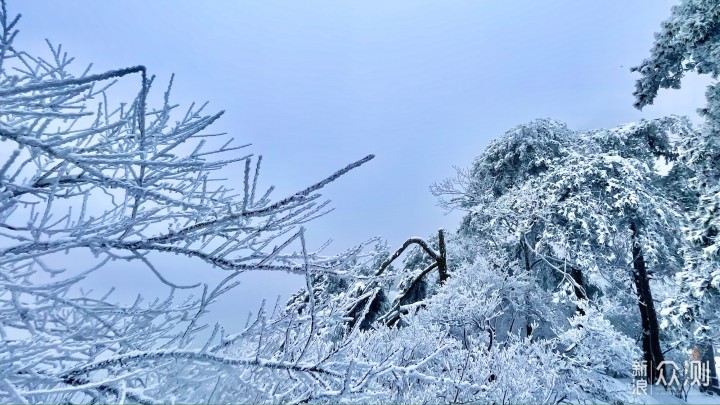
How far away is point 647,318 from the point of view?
15.9 m

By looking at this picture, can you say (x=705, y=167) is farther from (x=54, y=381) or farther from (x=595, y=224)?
(x=54, y=381)

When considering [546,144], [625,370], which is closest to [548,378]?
[625,370]

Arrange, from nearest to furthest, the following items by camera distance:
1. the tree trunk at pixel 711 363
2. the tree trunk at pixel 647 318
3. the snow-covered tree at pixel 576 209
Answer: the snow-covered tree at pixel 576 209 → the tree trunk at pixel 647 318 → the tree trunk at pixel 711 363

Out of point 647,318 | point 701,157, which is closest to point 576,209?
point 701,157

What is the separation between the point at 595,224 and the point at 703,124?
16.1 ft

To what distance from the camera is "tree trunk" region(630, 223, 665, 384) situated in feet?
48.5

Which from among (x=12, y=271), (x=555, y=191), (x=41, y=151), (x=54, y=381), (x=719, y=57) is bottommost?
(x=54, y=381)

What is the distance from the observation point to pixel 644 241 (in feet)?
47.5

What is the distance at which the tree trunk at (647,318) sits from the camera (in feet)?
48.5

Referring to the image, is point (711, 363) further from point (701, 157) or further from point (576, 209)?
point (701, 157)

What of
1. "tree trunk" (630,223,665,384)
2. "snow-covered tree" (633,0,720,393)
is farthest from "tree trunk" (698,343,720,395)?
"snow-covered tree" (633,0,720,393)

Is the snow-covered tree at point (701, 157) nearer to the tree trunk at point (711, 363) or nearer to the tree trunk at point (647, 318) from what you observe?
the tree trunk at point (647, 318)

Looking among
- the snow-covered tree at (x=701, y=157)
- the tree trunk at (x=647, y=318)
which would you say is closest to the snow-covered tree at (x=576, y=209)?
the tree trunk at (x=647, y=318)

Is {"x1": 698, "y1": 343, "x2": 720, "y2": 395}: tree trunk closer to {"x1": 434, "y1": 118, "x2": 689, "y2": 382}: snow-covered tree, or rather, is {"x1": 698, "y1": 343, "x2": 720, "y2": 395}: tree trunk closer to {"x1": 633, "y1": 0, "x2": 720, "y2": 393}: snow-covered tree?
{"x1": 434, "y1": 118, "x2": 689, "y2": 382}: snow-covered tree
